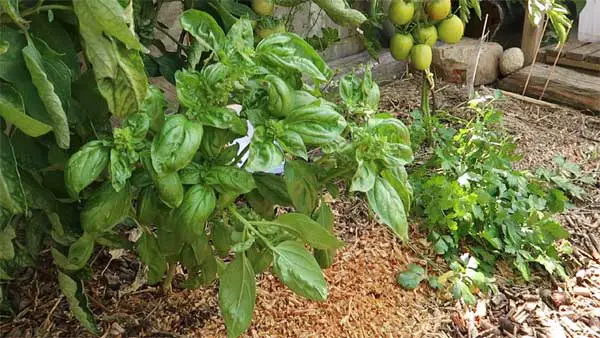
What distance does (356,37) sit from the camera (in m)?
2.96

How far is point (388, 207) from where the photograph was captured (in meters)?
0.97

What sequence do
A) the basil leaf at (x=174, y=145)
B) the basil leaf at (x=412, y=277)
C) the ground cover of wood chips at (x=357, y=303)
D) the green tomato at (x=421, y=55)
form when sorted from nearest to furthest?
1. the basil leaf at (x=174, y=145)
2. the ground cover of wood chips at (x=357, y=303)
3. the basil leaf at (x=412, y=277)
4. the green tomato at (x=421, y=55)

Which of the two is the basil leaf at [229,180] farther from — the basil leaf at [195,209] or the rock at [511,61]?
the rock at [511,61]

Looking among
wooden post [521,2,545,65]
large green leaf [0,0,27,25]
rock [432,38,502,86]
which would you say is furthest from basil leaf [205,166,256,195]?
wooden post [521,2,545,65]

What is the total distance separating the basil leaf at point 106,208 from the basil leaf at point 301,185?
0.82 ft

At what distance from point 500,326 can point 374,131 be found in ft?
2.78

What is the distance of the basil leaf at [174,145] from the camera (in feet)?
2.83

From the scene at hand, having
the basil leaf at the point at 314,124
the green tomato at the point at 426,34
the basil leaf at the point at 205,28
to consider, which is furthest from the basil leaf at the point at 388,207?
the green tomato at the point at 426,34

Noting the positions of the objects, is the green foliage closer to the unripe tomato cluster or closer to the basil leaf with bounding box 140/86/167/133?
the unripe tomato cluster

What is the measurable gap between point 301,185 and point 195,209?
198 mm

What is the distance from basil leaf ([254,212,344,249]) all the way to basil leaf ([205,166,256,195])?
89 mm

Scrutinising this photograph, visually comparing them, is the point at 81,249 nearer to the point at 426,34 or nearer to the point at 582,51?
the point at 426,34

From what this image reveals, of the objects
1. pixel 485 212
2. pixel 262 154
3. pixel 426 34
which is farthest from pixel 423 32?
pixel 262 154

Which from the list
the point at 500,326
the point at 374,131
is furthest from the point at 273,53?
the point at 500,326
